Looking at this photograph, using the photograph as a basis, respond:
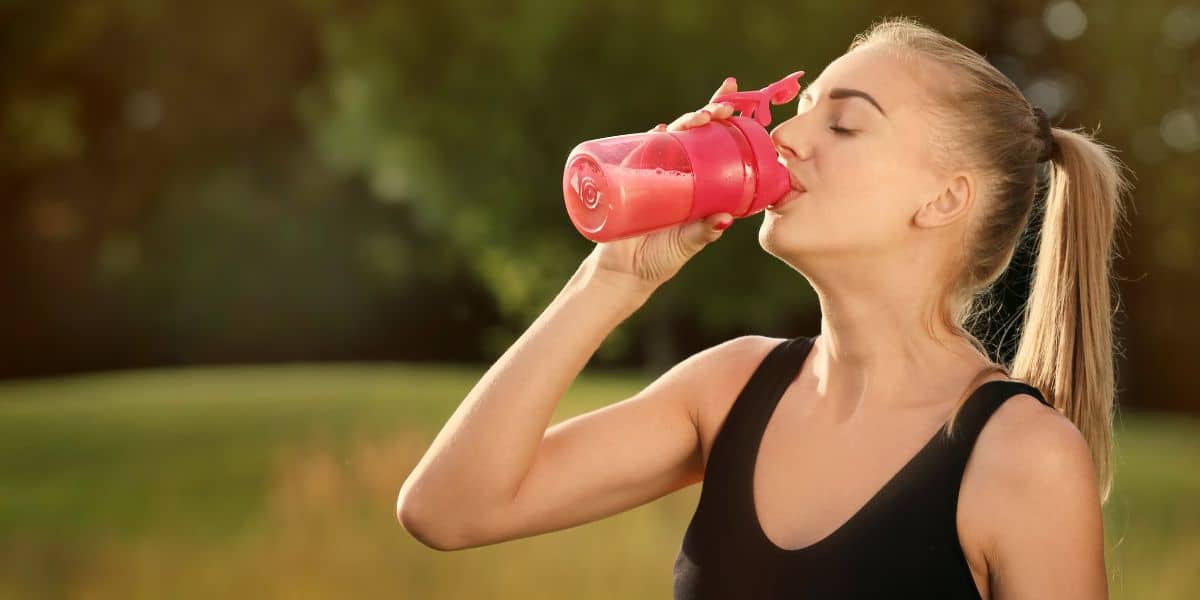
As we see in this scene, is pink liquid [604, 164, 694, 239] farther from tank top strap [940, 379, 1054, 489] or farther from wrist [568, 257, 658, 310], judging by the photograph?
tank top strap [940, 379, 1054, 489]

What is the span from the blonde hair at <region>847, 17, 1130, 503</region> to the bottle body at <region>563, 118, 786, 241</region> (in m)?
0.27

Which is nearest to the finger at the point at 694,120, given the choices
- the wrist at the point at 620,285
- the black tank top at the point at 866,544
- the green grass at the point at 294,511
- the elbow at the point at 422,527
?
the wrist at the point at 620,285

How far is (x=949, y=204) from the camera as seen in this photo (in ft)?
5.14

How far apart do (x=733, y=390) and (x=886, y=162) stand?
373 mm

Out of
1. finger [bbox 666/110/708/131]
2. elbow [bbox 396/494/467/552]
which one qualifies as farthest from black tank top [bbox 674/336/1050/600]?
finger [bbox 666/110/708/131]

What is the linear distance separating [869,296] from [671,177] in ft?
0.96

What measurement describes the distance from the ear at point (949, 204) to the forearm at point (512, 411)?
36 cm

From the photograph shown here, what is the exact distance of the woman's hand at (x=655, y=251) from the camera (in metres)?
1.56

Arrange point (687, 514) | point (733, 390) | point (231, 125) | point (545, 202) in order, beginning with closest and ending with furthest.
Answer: point (733, 390) < point (687, 514) < point (545, 202) < point (231, 125)

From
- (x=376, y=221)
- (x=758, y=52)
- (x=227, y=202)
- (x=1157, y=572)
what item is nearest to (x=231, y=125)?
(x=227, y=202)

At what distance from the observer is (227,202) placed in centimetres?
1138

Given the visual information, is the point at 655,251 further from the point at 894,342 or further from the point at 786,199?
the point at 894,342

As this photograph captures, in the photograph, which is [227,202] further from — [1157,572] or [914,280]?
[914,280]

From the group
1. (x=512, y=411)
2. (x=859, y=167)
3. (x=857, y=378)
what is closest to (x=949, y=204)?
(x=859, y=167)
